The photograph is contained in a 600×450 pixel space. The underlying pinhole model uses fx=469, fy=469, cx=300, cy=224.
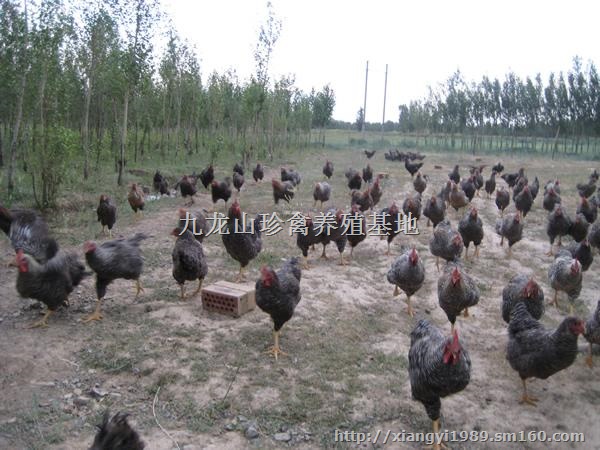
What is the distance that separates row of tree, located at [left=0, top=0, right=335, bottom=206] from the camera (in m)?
11.4

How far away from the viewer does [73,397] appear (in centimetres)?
450

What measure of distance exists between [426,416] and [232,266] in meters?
4.99

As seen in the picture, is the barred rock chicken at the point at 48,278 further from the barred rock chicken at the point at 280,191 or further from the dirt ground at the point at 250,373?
the barred rock chicken at the point at 280,191

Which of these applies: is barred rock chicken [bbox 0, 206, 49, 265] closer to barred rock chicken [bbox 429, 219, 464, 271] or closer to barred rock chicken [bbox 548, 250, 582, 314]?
barred rock chicken [bbox 429, 219, 464, 271]

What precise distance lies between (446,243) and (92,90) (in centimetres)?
1563

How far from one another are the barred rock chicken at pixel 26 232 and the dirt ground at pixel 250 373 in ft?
2.66

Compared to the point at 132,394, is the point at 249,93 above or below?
above

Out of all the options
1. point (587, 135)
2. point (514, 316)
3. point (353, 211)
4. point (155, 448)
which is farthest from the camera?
point (587, 135)

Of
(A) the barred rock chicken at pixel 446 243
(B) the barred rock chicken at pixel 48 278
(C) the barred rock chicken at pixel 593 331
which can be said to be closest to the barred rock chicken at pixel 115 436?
(B) the barred rock chicken at pixel 48 278

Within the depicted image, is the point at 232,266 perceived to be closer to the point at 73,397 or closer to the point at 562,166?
the point at 73,397

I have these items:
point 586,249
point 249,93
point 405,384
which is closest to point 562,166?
point 249,93

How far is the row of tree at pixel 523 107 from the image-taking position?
124 ft

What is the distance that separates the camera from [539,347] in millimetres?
4797

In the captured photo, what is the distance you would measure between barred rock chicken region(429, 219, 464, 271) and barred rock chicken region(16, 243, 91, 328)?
19.9 ft
